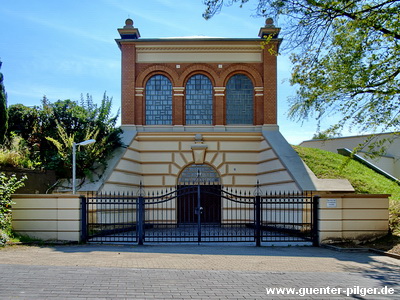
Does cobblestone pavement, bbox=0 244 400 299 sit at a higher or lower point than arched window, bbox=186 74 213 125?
lower

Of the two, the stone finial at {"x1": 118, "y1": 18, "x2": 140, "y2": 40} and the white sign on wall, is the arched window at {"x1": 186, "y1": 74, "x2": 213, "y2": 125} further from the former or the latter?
the white sign on wall

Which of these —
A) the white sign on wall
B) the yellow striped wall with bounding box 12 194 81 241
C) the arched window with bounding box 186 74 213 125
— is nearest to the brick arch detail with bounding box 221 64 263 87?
the arched window with bounding box 186 74 213 125

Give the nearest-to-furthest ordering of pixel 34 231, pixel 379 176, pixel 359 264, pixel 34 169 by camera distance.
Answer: pixel 359 264, pixel 34 231, pixel 34 169, pixel 379 176

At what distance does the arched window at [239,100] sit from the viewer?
24281 mm

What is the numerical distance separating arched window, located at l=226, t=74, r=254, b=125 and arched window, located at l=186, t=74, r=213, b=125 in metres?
1.10

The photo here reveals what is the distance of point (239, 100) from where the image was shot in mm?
24406

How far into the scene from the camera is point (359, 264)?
1126cm

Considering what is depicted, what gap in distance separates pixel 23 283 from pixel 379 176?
24629mm

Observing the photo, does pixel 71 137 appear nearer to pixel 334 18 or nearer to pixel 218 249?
pixel 218 249

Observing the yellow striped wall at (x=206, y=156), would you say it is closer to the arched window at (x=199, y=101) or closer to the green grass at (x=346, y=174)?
the arched window at (x=199, y=101)

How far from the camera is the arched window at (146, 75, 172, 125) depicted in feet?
79.4

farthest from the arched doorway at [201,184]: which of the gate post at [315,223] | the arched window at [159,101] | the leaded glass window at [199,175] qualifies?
the gate post at [315,223]

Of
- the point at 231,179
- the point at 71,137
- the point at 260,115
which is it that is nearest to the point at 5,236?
the point at 71,137

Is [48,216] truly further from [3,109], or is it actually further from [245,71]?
[245,71]
